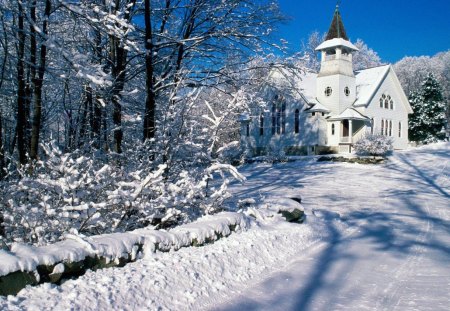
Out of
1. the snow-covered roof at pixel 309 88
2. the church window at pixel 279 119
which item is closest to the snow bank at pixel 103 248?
the snow-covered roof at pixel 309 88

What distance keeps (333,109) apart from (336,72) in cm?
278

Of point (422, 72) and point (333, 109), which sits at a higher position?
point (422, 72)

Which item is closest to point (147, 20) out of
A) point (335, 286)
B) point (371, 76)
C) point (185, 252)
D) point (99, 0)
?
point (99, 0)

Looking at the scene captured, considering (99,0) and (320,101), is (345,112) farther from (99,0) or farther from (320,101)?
(99,0)

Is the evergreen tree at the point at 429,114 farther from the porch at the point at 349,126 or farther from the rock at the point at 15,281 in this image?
the rock at the point at 15,281

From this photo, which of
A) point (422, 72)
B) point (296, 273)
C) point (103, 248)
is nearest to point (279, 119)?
point (296, 273)

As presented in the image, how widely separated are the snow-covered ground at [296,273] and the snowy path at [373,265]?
0.02 m

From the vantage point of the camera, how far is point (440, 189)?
55.3 ft

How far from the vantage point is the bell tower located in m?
31.2

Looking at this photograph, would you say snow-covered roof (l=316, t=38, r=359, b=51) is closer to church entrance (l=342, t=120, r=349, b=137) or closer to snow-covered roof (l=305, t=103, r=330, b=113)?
A: snow-covered roof (l=305, t=103, r=330, b=113)

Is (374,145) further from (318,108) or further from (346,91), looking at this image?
(346,91)

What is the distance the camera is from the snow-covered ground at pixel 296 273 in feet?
15.1

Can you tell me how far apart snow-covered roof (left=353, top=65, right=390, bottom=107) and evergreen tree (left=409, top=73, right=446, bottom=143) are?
11.4m

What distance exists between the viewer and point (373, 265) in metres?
6.86
